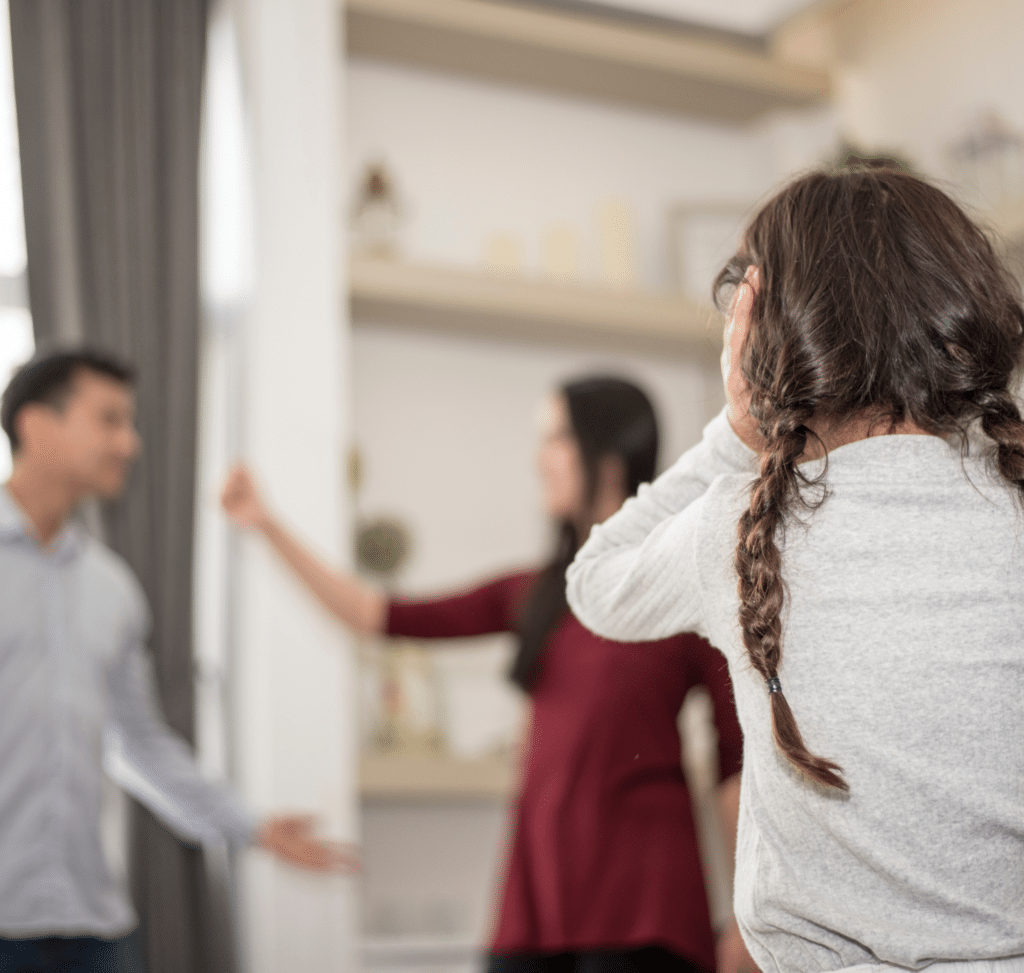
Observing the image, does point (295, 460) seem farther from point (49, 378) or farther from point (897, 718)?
point (897, 718)

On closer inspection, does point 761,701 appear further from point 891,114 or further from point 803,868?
point 891,114

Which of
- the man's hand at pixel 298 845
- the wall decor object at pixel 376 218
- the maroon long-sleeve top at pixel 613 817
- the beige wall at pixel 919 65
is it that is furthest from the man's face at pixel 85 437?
the beige wall at pixel 919 65

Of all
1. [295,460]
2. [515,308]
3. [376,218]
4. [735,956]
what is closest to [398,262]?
[376,218]

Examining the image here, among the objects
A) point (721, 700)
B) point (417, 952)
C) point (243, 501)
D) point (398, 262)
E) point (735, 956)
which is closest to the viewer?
point (735, 956)

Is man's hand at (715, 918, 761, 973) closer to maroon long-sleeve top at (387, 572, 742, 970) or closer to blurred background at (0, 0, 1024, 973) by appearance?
maroon long-sleeve top at (387, 572, 742, 970)

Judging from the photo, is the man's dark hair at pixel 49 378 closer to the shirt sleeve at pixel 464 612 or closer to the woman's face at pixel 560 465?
the shirt sleeve at pixel 464 612

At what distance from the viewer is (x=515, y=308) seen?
10.1 ft

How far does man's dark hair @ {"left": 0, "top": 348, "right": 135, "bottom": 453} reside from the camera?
2279 mm

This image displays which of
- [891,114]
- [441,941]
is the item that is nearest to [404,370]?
[441,941]

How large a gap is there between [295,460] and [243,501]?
49cm

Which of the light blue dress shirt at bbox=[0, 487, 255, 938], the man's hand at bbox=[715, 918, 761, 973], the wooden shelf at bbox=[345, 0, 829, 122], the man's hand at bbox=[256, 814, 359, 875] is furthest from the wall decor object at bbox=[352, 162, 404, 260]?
the man's hand at bbox=[715, 918, 761, 973]

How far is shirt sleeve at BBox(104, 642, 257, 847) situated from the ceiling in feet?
7.66

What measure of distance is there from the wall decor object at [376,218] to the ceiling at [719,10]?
3.05 feet

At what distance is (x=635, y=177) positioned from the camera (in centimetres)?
362
